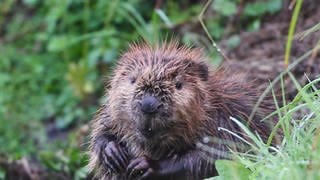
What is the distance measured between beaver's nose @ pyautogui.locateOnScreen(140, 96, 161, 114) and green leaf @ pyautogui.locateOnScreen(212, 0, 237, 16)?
3168mm

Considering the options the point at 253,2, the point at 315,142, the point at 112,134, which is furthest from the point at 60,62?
the point at 315,142

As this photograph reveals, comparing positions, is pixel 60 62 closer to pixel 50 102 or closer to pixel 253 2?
pixel 50 102

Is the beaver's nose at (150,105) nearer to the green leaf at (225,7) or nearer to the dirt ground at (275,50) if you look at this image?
the dirt ground at (275,50)

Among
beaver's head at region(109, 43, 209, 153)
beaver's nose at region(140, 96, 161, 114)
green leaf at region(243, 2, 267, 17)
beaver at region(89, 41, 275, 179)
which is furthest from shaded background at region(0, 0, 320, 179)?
beaver's nose at region(140, 96, 161, 114)

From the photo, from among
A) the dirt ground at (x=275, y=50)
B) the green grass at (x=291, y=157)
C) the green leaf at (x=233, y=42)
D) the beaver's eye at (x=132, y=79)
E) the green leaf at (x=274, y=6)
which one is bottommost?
the green grass at (x=291, y=157)

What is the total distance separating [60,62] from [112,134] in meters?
4.15

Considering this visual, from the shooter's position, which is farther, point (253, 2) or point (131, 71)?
point (253, 2)

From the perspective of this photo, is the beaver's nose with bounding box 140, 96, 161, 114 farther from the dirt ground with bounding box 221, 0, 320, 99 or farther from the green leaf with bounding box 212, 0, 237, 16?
the green leaf with bounding box 212, 0, 237, 16

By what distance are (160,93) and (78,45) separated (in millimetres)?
4530

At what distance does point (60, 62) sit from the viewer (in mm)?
9344

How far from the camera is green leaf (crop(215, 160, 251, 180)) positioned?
421 cm

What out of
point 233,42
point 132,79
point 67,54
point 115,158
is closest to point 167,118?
point 132,79

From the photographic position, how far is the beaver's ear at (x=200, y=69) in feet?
16.9

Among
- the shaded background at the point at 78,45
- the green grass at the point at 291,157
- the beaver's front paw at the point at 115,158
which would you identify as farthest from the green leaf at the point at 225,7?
the green grass at the point at 291,157
